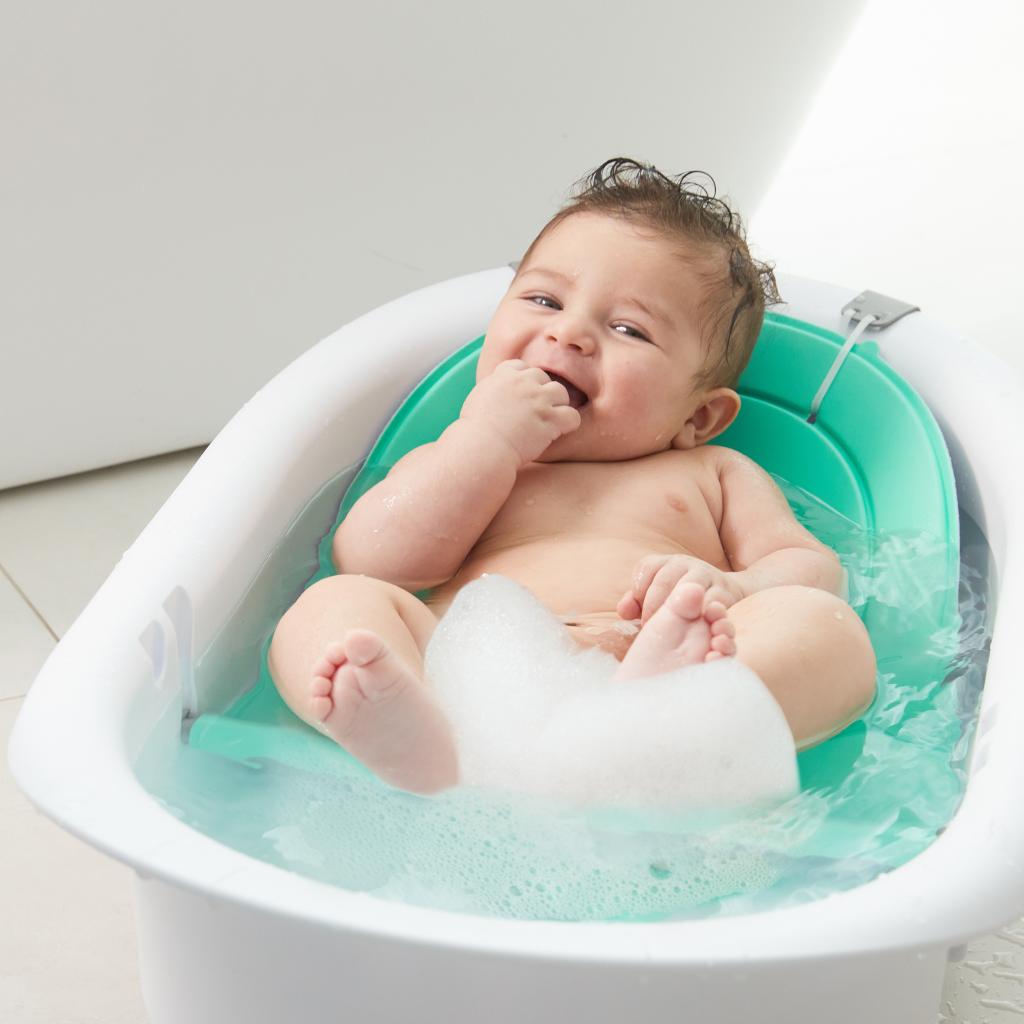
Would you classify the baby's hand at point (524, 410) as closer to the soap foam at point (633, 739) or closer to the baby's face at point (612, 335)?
the baby's face at point (612, 335)

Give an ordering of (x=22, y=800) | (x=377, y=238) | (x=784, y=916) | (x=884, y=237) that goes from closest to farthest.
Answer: (x=784, y=916), (x=22, y=800), (x=377, y=238), (x=884, y=237)

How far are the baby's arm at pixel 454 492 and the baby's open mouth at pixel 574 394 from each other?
31 millimetres

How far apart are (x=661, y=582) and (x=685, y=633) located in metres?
0.11

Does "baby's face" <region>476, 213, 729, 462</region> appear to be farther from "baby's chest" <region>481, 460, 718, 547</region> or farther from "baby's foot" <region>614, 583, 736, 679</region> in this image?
"baby's foot" <region>614, 583, 736, 679</region>

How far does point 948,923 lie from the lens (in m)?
0.76

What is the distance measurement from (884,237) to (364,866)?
7.05ft

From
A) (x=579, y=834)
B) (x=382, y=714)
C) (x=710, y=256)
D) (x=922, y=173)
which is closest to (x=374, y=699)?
(x=382, y=714)

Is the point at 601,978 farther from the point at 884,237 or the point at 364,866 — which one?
the point at 884,237

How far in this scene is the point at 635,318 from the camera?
1.30 metres

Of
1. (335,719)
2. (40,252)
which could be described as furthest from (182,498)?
(40,252)

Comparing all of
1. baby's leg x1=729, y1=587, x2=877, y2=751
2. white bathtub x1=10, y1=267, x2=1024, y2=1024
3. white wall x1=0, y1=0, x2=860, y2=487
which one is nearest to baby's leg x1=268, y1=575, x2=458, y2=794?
white bathtub x1=10, y1=267, x2=1024, y2=1024

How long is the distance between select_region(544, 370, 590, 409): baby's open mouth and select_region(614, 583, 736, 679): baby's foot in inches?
14.9

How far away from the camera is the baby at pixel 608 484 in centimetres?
108

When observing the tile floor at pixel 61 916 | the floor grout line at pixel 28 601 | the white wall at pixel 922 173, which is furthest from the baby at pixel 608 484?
the white wall at pixel 922 173
